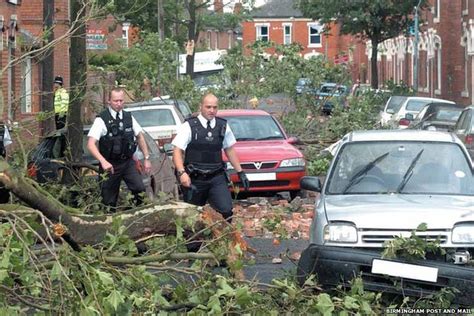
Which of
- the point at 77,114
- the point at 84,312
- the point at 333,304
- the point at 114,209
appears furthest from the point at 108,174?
the point at 84,312

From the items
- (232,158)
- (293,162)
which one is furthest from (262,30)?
(232,158)

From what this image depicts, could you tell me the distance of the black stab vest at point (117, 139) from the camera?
12.6 m

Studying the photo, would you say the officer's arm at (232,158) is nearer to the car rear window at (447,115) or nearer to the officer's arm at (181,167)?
the officer's arm at (181,167)

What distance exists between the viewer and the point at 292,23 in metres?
103

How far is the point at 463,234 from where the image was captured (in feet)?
28.8

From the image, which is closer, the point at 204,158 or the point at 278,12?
the point at 204,158

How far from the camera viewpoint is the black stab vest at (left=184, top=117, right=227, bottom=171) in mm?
11375

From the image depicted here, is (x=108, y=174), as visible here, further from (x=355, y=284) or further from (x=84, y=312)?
(x=84, y=312)

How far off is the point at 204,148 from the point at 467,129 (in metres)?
13.5

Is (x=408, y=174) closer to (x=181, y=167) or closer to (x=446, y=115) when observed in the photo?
(x=181, y=167)

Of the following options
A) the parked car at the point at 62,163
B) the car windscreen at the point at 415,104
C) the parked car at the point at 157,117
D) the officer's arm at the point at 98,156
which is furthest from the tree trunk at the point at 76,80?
the car windscreen at the point at 415,104

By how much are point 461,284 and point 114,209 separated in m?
4.76

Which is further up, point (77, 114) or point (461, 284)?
point (77, 114)

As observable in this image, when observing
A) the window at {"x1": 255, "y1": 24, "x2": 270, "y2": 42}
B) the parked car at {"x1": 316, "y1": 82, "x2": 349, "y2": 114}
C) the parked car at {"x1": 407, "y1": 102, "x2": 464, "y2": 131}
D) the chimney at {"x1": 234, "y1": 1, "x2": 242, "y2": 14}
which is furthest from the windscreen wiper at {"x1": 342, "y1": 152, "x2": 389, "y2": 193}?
the window at {"x1": 255, "y1": 24, "x2": 270, "y2": 42}
